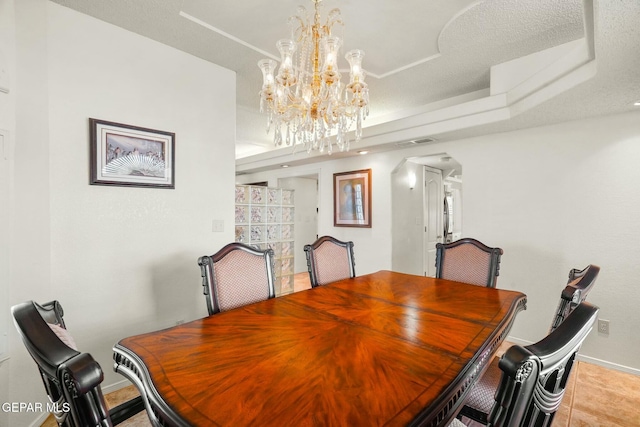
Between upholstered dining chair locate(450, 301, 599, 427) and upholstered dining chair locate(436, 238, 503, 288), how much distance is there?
1.71 m

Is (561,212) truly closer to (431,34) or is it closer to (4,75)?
(431,34)

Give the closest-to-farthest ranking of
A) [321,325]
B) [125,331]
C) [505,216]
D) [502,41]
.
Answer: [321,325], [125,331], [502,41], [505,216]

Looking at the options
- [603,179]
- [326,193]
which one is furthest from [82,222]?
[603,179]

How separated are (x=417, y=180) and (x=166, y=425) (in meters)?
4.71

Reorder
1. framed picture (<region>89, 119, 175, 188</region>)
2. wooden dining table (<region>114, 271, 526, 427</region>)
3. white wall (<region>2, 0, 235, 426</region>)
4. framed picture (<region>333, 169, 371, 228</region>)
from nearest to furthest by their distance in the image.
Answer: wooden dining table (<region>114, 271, 526, 427</region>), white wall (<region>2, 0, 235, 426</region>), framed picture (<region>89, 119, 175, 188</region>), framed picture (<region>333, 169, 371, 228</region>)

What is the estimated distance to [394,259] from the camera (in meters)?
4.08

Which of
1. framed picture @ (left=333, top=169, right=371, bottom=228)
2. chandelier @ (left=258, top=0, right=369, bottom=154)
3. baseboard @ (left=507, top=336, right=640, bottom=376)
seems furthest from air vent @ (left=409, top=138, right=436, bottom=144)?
baseboard @ (left=507, top=336, right=640, bottom=376)

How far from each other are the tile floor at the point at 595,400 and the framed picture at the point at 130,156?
151 centimetres

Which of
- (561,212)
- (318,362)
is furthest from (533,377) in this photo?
(561,212)

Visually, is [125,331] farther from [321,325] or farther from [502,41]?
[502,41]

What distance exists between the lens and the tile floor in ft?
5.81

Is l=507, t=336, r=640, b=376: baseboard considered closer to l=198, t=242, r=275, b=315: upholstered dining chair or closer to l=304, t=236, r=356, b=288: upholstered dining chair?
l=304, t=236, r=356, b=288: upholstered dining chair

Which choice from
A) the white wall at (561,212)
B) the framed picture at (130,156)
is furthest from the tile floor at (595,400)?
the framed picture at (130,156)

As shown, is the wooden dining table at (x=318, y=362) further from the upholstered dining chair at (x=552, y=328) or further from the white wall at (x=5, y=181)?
the white wall at (x=5, y=181)
